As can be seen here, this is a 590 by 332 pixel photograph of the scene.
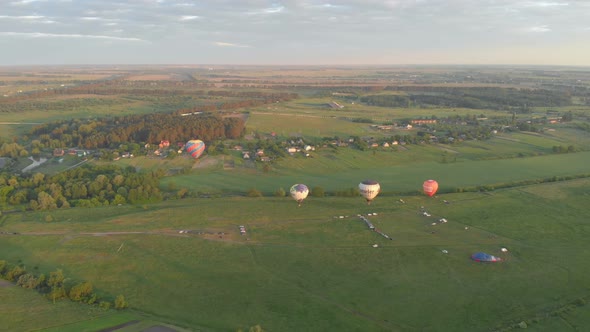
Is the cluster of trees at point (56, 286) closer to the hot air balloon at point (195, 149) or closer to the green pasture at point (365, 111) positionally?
the hot air balloon at point (195, 149)

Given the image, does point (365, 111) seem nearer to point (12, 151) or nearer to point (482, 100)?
point (482, 100)

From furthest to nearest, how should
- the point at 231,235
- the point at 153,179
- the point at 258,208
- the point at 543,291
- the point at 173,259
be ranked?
the point at 153,179
the point at 258,208
the point at 231,235
the point at 173,259
the point at 543,291

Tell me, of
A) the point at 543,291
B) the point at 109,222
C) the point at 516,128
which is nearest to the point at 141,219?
the point at 109,222

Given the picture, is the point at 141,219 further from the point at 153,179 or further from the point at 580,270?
the point at 580,270

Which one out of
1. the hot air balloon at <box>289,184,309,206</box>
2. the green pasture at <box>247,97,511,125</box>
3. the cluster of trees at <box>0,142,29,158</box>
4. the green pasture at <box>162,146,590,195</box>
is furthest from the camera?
the green pasture at <box>247,97,511,125</box>

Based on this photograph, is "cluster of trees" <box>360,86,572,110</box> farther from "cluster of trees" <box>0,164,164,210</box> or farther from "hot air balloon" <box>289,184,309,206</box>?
"cluster of trees" <box>0,164,164,210</box>

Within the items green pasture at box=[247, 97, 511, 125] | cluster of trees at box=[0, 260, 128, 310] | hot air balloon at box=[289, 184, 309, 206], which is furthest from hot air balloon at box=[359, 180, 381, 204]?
green pasture at box=[247, 97, 511, 125]

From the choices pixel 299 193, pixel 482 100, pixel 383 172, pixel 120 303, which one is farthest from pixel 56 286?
pixel 482 100
